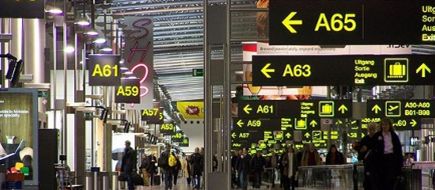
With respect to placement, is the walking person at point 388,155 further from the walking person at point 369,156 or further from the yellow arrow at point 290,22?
the yellow arrow at point 290,22

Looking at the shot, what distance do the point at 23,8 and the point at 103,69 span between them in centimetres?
1365

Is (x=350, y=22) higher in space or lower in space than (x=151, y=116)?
higher

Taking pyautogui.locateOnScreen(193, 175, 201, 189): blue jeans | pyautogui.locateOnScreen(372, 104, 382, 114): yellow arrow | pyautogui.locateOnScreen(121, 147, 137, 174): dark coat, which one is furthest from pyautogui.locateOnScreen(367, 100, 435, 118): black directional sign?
pyautogui.locateOnScreen(193, 175, 201, 189): blue jeans

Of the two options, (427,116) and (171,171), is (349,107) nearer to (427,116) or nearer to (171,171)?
(427,116)

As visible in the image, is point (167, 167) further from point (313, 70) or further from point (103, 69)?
point (313, 70)

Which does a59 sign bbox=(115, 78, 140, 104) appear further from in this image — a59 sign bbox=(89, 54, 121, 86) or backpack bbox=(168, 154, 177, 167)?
backpack bbox=(168, 154, 177, 167)

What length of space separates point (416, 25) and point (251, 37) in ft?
9.32

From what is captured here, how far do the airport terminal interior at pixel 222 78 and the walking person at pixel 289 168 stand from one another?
0.33ft

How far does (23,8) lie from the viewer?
13.8 meters

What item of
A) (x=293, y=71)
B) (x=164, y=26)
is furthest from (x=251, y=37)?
(x=164, y=26)

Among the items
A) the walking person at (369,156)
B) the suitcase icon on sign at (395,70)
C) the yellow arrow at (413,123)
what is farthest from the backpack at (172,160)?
the walking person at (369,156)

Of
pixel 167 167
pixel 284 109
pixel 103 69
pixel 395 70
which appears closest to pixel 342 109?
pixel 284 109

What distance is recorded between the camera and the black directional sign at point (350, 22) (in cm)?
1611

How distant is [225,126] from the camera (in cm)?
1692
